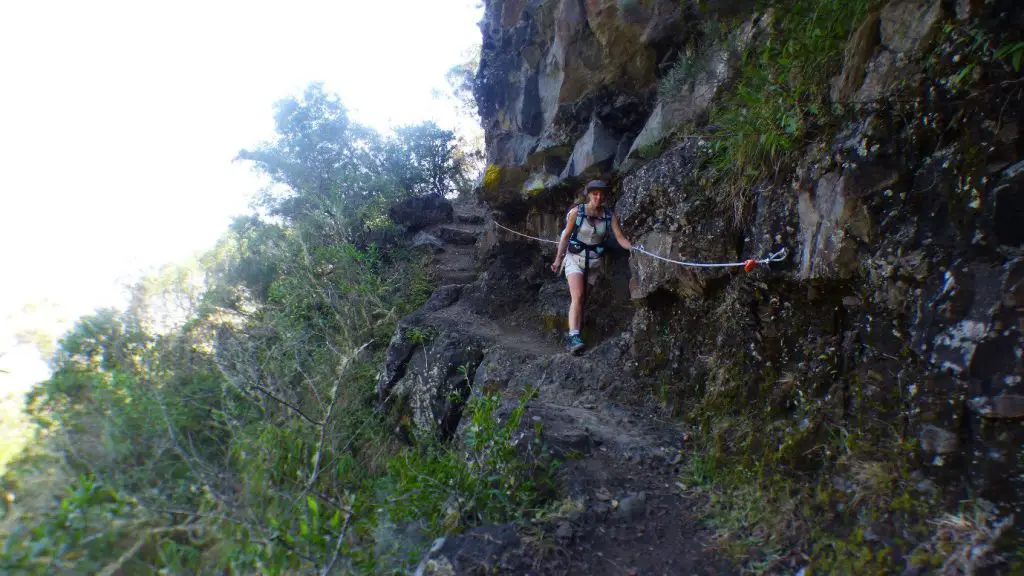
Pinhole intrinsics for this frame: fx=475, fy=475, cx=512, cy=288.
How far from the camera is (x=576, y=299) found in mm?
5922

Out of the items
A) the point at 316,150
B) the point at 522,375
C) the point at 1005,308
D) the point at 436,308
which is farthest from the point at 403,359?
the point at 316,150

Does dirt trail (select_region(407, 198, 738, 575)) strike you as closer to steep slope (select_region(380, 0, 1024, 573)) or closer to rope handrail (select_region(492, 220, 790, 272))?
steep slope (select_region(380, 0, 1024, 573))

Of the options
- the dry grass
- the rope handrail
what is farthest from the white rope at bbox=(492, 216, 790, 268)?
the dry grass

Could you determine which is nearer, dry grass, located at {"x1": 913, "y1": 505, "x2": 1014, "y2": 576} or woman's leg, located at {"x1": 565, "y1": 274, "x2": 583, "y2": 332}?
dry grass, located at {"x1": 913, "y1": 505, "x2": 1014, "y2": 576}

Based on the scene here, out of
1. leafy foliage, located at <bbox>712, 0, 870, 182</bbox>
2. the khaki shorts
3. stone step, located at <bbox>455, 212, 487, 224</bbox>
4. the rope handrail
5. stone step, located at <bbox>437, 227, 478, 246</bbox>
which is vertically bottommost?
the rope handrail

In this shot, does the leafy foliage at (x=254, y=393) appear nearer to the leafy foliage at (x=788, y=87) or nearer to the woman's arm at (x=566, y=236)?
the woman's arm at (x=566, y=236)

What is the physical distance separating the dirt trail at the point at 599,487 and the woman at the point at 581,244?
18.4 inches

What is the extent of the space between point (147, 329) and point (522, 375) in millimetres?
6010

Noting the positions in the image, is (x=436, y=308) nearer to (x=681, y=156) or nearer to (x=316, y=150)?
(x=681, y=156)

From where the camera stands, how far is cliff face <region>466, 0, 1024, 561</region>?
7.18ft

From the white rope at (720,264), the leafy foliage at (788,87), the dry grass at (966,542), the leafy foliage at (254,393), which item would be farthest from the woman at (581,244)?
the dry grass at (966,542)

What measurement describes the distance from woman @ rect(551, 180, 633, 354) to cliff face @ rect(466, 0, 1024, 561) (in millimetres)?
433

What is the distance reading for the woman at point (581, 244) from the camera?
5773 millimetres

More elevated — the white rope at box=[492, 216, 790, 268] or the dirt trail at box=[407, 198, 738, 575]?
the white rope at box=[492, 216, 790, 268]
